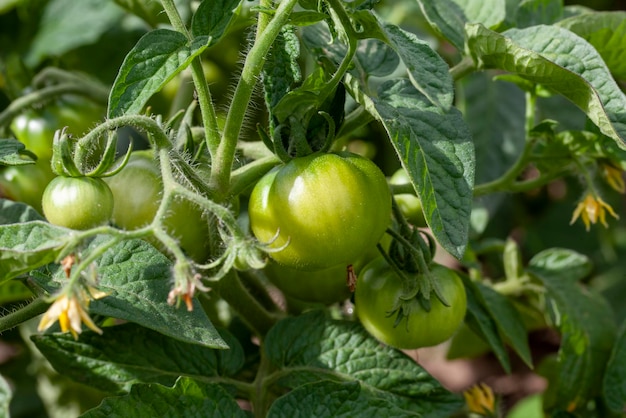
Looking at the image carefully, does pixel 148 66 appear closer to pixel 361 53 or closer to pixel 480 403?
pixel 361 53

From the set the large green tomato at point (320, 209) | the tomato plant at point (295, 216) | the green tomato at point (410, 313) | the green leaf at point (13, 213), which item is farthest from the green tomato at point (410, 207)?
the green leaf at point (13, 213)

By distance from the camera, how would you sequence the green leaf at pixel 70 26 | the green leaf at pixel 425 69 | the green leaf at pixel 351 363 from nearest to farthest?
the green leaf at pixel 425 69
the green leaf at pixel 351 363
the green leaf at pixel 70 26

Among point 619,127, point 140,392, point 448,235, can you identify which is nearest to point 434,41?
point 619,127

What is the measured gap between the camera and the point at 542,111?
160 cm

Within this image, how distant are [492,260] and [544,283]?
539 millimetres

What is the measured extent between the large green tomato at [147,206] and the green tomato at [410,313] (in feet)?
0.69

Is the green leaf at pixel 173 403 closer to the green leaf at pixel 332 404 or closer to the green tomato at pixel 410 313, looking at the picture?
the green leaf at pixel 332 404

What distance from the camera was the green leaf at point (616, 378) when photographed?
120cm

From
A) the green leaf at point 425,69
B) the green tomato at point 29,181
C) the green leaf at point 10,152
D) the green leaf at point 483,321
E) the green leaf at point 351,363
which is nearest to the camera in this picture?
the green leaf at point 425,69

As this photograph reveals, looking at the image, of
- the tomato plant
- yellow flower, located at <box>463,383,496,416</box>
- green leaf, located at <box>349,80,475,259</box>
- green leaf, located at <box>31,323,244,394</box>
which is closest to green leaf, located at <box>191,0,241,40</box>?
the tomato plant

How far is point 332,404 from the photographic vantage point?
88 cm

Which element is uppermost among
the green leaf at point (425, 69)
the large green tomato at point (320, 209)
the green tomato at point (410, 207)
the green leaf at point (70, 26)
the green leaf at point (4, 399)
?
the green leaf at point (425, 69)

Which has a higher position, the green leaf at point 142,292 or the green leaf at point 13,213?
the green leaf at point 142,292

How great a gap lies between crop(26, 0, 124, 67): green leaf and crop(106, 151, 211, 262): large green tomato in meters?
0.68
